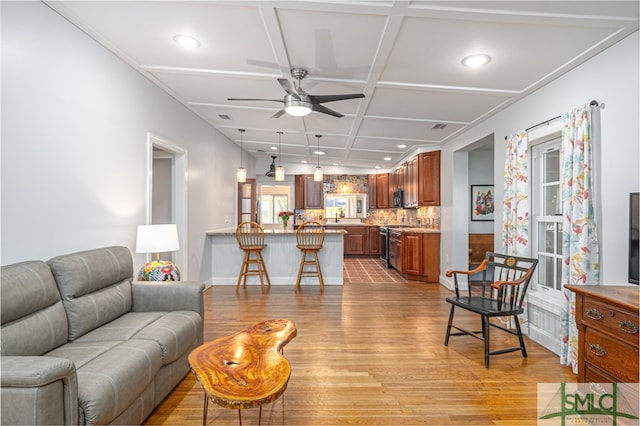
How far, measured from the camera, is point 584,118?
8.80ft

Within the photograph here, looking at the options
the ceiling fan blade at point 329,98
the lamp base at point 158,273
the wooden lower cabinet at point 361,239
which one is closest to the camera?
the ceiling fan blade at point 329,98

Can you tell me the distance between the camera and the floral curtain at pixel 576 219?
104 inches

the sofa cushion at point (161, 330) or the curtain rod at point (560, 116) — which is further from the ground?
the curtain rod at point (560, 116)

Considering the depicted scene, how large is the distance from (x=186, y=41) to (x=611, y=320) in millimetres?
3539

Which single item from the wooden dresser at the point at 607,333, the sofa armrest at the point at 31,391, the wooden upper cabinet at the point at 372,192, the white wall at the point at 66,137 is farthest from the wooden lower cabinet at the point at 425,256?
the sofa armrest at the point at 31,391

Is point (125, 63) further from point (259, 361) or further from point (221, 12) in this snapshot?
point (259, 361)

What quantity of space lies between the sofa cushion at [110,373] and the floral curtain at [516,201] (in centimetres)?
353

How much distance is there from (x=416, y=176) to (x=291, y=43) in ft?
15.5

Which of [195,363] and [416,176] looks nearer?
[195,363]

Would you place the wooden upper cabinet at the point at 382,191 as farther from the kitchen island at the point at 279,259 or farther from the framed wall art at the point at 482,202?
the kitchen island at the point at 279,259

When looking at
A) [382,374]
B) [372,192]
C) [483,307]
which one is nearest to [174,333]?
[382,374]

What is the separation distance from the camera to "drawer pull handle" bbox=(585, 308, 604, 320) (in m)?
2.03

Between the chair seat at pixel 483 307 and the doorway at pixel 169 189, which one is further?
the doorway at pixel 169 189

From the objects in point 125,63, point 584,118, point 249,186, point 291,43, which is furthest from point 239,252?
point 584,118
